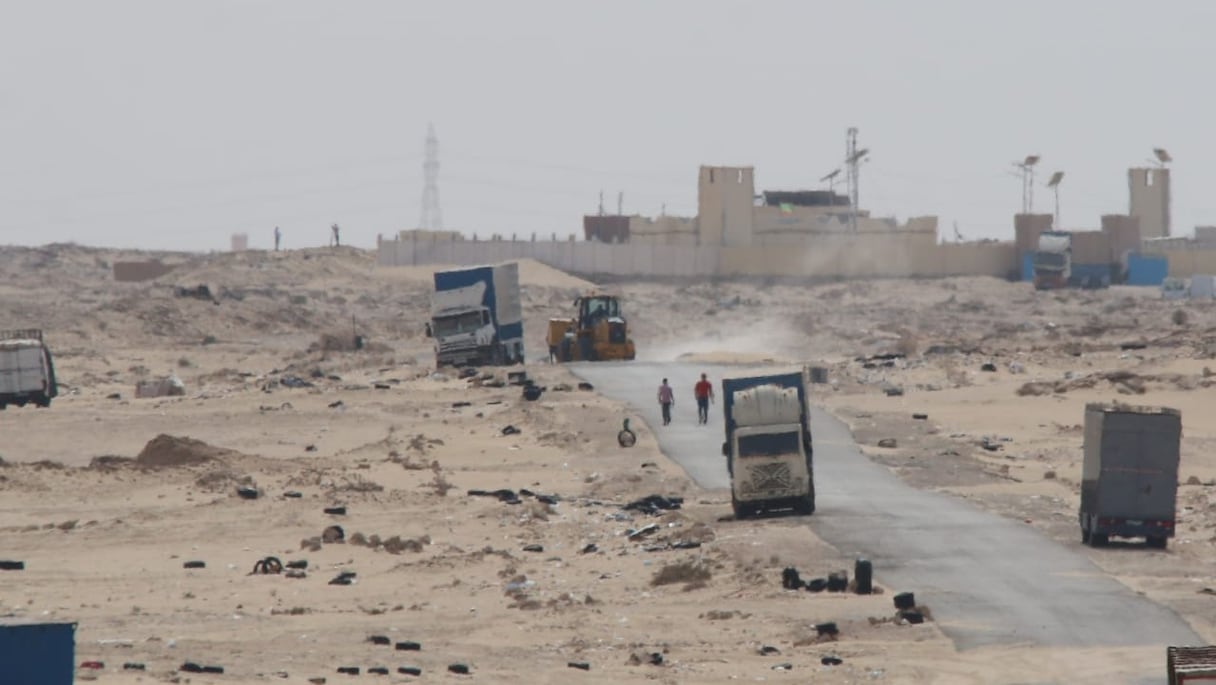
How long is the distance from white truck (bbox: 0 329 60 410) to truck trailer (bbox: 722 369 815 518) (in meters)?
27.0

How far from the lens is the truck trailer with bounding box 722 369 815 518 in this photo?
1197 inches

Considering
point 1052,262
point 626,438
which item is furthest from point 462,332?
point 1052,262

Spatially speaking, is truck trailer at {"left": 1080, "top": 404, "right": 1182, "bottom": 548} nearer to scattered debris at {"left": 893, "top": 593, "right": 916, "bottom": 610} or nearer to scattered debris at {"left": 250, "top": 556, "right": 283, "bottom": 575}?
scattered debris at {"left": 893, "top": 593, "right": 916, "bottom": 610}

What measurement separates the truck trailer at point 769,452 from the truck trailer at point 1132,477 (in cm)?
414

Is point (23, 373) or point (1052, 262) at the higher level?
point (1052, 262)

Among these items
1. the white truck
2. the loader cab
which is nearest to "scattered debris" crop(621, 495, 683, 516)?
the white truck

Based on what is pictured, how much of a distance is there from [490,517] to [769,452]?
176 inches

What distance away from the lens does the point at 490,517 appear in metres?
32.3

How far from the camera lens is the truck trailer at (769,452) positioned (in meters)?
30.4

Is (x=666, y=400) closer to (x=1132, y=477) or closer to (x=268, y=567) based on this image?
(x=1132, y=477)

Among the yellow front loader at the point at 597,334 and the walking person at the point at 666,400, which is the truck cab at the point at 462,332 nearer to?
the yellow front loader at the point at 597,334

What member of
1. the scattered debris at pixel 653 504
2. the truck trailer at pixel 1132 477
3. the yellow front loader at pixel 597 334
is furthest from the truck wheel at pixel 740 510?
the yellow front loader at pixel 597 334

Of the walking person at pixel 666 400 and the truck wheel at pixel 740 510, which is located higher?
the walking person at pixel 666 400

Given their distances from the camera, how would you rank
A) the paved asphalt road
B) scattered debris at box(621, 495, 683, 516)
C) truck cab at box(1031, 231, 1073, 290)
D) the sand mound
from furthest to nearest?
truck cab at box(1031, 231, 1073, 290)
the sand mound
scattered debris at box(621, 495, 683, 516)
the paved asphalt road
